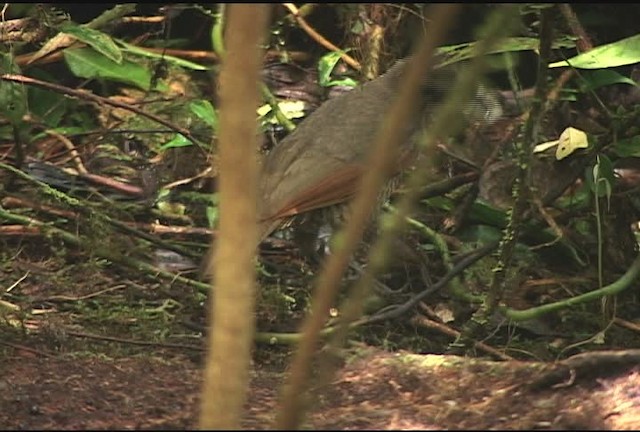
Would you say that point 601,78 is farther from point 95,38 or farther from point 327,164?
point 95,38

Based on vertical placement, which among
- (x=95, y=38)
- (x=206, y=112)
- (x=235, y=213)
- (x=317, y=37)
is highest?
(x=235, y=213)

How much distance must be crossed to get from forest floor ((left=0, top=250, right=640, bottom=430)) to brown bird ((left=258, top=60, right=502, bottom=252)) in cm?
58

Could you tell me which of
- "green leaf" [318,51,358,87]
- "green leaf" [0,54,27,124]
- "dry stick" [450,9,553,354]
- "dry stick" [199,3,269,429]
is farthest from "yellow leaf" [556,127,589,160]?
"dry stick" [199,3,269,429]

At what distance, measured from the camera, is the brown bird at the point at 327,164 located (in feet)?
8.08

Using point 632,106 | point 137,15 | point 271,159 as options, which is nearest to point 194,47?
point 137,15

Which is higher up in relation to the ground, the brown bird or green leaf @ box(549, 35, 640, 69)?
green leaf @ box(549, 35, 640, 69)

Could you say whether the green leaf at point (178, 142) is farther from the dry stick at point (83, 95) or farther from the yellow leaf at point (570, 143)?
the yellow leaf at point (570, 143)

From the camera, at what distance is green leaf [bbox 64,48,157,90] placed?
3.46m

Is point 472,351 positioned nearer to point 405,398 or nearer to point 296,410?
point 405,398

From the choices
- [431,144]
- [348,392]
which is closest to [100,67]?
[348,392]

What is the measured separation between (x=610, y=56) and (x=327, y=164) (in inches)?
28.7

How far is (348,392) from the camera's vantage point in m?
1.31

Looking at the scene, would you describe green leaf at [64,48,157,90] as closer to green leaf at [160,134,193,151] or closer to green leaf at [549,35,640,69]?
green leaf at [160,134,193,151]

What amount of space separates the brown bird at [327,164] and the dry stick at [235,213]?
4.92ft
